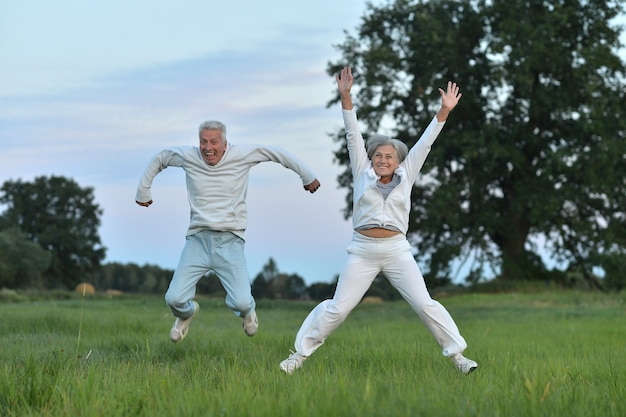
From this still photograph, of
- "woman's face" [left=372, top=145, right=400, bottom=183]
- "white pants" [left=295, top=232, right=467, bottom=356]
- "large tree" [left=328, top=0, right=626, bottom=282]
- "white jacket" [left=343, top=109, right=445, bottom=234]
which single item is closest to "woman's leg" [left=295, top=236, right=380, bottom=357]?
"white pants" [left=295, top=232, right=467, bottom=356]

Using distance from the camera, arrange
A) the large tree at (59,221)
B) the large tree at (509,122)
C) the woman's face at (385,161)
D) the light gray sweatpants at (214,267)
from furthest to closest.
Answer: the large tree at (59,221)
the large tree at (509,122)
the light gray sweatpants at (214,267)
the woman's face at (385,161)

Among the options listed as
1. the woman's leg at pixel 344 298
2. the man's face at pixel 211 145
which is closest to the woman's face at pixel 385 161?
the woman's leg at pixel 344 298

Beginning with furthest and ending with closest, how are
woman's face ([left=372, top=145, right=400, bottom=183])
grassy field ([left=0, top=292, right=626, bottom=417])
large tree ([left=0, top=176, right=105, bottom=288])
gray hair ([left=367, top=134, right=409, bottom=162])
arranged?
large tree ([left=0, top=176, right=105, bottom=288]) < gray hair ([left=367, top=134, right=409, bottom=162]) < woman's face ([left=372, top=145, right=400, bottom=183]) < grassy field ([left=0, top=292, right=626, bottom=417])

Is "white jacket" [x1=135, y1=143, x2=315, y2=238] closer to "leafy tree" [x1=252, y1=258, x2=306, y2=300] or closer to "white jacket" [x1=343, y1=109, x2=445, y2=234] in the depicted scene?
"white jacket" [x1=343, y1=109, x2=445, y2=234]

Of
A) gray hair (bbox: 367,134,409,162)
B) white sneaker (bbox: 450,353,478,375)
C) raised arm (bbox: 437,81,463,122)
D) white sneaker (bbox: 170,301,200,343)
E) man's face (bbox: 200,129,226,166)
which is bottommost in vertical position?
white sneaker (bbox: 450,353,478,375)

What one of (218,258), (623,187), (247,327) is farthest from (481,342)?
(623,187)

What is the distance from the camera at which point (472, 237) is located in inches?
1203

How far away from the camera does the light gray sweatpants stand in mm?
8500

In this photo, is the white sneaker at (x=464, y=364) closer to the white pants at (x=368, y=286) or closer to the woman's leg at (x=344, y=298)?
the white pants at (x=368, y=286)

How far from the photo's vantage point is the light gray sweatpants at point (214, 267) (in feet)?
27.9

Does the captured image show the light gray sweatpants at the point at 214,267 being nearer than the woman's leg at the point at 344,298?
No

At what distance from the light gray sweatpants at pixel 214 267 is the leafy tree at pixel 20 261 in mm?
35236

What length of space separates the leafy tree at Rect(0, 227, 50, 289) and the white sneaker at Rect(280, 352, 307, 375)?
37.3m

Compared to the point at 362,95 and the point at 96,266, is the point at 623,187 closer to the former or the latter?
the point at 362,95
